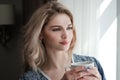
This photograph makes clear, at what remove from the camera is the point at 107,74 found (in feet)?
5.41

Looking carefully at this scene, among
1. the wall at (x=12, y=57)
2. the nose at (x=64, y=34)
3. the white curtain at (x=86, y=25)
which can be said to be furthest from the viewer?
the wall at (x=12, y=57)

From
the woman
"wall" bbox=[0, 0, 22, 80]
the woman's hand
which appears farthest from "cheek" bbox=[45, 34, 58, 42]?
"wall" bbox=[0, 0, 22, 80]

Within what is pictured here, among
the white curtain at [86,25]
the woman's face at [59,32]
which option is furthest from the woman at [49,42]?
the white curtain at [86,25]

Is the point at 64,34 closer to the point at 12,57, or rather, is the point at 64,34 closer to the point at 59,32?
the point at 59,32

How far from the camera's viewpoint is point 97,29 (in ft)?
5.21

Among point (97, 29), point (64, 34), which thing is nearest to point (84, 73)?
point (64, 34)

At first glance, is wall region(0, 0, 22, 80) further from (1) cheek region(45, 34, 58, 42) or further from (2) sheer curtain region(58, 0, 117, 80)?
(1) cheek region(45, 34, 58, 42)

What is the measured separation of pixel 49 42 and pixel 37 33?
2.9 inches

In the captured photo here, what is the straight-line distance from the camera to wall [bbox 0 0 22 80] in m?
2.45

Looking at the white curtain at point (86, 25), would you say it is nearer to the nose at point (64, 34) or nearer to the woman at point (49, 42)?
the woman at point (49, 42)

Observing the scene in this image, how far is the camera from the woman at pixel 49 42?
3.93 ft

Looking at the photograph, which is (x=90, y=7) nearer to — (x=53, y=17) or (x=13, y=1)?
(x=53, y=17)

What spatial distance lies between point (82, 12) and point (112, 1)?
8.2 inches

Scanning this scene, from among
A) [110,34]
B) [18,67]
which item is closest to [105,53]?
[110,34]
